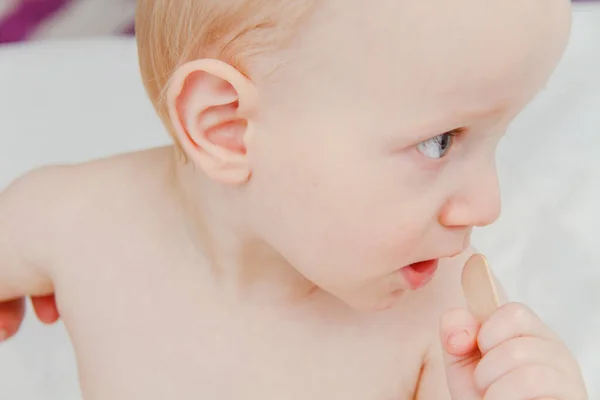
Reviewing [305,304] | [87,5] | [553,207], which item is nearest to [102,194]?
[305,304]

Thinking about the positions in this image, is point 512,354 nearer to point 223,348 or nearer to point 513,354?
point 513,354

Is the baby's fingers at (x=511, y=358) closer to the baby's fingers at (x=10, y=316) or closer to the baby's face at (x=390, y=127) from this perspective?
the baby's face at (x=390, y=127)

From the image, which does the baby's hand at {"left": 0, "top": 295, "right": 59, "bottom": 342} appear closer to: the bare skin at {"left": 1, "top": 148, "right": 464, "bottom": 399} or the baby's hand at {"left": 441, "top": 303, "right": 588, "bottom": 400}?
the bare skin at {"left": 1, "top": 148, "right": 464, "bottom": 399}

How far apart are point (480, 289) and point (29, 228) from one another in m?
0.33

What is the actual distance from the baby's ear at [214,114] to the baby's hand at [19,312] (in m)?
0.26

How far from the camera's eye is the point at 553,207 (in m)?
0.93

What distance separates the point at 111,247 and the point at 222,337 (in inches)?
3.9

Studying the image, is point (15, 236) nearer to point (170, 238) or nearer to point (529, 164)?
point (170, 238)

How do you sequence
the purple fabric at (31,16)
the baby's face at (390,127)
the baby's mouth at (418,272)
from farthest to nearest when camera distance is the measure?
the purple fabric at (31,16)
the baby's mouth at (418,272)
the baby's face at (390,127)

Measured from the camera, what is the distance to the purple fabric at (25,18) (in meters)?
1.17

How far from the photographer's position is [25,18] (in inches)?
46.5

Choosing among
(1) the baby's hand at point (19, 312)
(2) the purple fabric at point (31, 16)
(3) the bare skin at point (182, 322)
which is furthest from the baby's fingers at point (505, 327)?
(2) the purple fabric at point (31, 16)

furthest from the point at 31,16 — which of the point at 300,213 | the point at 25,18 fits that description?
the point at 300,213

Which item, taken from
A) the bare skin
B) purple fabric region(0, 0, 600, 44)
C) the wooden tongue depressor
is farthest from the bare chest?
purple fabric region(0, 0, 600, 44)
